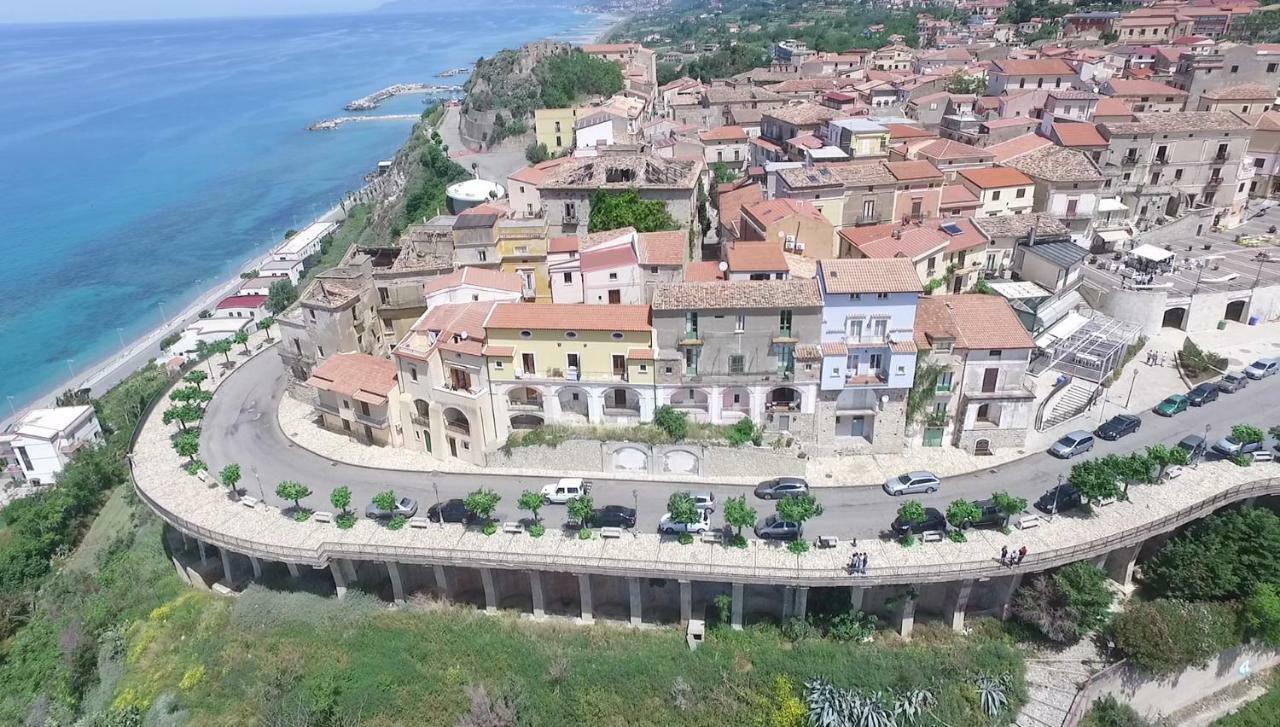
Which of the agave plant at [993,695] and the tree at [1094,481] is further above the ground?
the tree at [1094,481]

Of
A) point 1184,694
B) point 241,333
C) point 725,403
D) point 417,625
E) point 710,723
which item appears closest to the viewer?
point 710,723

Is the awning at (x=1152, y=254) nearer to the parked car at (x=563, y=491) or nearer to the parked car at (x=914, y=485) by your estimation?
the parked car at (x=914, y=485)

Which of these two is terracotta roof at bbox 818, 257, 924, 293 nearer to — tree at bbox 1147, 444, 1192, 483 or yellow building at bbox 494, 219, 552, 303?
tree at bbox 1147, 444, 1192, 483

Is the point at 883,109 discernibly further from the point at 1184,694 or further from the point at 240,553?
the point at 240,553

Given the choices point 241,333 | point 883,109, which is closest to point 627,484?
point 241,333

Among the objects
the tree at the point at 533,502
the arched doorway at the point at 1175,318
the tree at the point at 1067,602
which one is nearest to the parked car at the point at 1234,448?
the tree at the point at 1067,602

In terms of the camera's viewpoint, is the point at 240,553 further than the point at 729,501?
Yes
